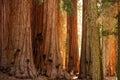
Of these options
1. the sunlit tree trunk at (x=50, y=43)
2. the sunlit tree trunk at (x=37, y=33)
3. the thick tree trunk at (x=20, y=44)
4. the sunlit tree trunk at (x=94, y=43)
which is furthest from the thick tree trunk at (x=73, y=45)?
the sunlit tree trunk at (x=94, y=43)

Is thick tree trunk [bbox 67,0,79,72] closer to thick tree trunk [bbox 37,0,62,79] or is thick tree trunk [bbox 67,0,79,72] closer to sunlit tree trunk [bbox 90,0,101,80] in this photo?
thick tree trunk [bbox 37,0,62,79]

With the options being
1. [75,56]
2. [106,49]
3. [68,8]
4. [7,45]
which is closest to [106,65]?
[106,49]

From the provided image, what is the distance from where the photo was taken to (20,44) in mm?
12484

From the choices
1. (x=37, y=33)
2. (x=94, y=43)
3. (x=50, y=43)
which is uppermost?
(x=37, y=33)

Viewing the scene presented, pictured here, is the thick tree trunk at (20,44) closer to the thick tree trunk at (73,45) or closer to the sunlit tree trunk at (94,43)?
the sunlit tree trunk at (94,43)

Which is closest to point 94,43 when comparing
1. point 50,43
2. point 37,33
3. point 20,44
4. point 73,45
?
point 20,44

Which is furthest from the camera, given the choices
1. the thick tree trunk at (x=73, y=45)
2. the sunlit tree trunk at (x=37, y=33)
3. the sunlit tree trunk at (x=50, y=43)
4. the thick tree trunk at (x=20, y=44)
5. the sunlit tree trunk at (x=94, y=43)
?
the thick tree trunk at (x=73, y=45)

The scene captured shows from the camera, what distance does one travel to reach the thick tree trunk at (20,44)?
1231cm

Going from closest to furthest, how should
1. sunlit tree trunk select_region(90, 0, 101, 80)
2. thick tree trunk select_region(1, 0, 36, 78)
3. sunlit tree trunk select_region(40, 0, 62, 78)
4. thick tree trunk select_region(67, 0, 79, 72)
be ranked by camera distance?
sunlit tree trunk select_region(90, 0, 101, 80) < thick tree trunk select_region(1, 0, 36, 78) < sunlit tree trunk select_region(40, 0, 62, 78) < thick tree trunk select_region(67, 0, 79, 72)

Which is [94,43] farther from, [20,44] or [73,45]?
[73,45]

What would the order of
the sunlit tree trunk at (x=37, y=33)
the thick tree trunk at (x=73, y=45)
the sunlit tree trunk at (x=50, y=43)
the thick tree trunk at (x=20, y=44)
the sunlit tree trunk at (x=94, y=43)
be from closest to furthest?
the sunlit tree trunk at (x=94, y=43), the thick tree trunk at (x=20, y=44), the sunlit tree trunk at (x=50, y=43), the sunlit tree trunk at (x=37, y=33), the thick tree trunk at (x=73, y=45)

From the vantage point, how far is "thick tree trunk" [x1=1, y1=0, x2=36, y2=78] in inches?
485

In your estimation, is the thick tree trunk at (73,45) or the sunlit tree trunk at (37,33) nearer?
the sunlit tree trunk at (37,33)

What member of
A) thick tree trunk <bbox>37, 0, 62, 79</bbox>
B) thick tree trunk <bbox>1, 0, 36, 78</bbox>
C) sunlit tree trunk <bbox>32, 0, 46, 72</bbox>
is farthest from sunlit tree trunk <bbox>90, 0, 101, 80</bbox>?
sunlit tree trunk <bbox>32, 0, 46, 72</bbox>
